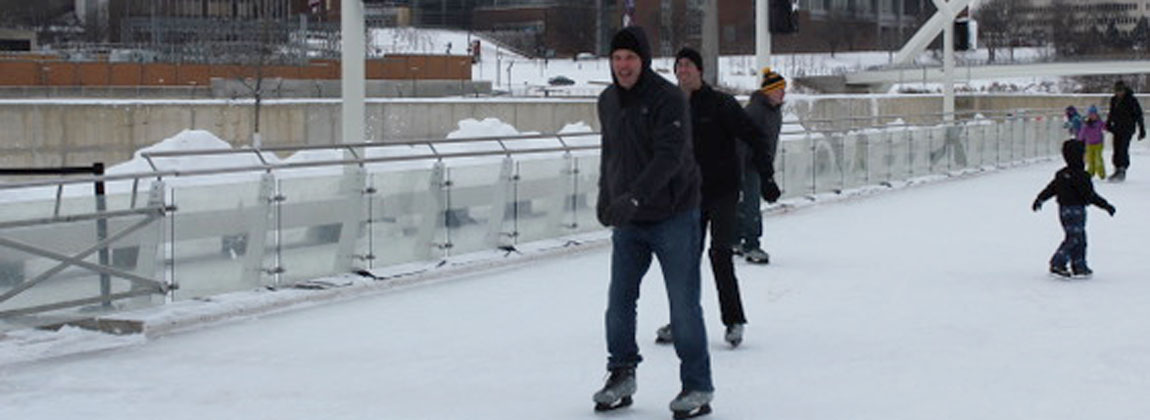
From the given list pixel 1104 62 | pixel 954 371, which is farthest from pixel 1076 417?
pixel 1104 62

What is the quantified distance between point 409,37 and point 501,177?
84.1 metres

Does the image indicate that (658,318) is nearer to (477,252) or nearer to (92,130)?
(477,252)

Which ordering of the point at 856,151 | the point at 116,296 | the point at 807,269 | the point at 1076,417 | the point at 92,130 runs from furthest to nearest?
the point at 92,130
the point at 856,151
the point at 807,269
the point at 116,296
the point at 1076,417

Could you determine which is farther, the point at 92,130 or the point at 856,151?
the point at 92,130

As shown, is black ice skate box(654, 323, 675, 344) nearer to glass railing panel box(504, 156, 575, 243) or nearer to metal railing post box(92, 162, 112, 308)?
metal railing post box(92, 162, 112, 308)

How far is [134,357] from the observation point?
8.84m

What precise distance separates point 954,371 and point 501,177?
261 inches

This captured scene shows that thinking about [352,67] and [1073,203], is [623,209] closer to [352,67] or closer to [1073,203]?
[1073,203]

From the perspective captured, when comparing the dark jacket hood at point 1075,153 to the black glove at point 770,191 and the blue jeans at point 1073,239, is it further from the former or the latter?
the black glove at point 770,191

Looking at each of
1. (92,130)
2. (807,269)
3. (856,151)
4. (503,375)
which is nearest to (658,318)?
(503,375)

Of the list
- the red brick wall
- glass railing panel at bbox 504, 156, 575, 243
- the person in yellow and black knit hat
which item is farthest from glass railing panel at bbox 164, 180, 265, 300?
the red brick wall

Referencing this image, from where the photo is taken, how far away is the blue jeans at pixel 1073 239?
1220 cm

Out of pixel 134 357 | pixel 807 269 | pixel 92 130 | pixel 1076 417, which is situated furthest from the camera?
pixel 92 130

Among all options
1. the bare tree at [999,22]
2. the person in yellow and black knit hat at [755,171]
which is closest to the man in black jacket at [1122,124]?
the person in yellow and black knit hat at [755,171]
